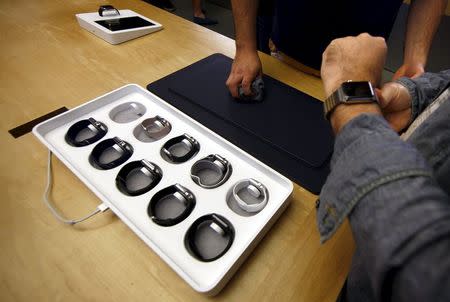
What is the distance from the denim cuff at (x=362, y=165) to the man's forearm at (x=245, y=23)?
50 cm

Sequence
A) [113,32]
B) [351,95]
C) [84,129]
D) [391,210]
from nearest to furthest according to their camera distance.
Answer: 1. [391,210]
2. [351,95]
3. [84,129]
4. [113,32]

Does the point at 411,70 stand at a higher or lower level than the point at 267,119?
higher

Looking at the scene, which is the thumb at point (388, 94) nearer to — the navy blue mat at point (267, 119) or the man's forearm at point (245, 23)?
the navy blue mat at point (267, 119)

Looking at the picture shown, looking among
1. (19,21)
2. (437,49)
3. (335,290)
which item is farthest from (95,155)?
(437,49)

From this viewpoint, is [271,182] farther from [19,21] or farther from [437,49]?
[437,49]

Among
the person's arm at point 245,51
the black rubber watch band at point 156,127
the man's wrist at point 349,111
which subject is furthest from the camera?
the person's arm at point 245,51

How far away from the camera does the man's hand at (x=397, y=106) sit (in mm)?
448

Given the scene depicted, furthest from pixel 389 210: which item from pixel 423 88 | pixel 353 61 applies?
pixel 423 88

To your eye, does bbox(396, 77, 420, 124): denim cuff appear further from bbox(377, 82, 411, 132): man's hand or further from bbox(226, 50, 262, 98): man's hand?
bbox(226, 50, 262, 98): man's hand

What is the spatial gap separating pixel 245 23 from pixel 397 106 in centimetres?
46

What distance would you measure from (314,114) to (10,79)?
728 mm

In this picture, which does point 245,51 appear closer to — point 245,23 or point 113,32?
point 245,23

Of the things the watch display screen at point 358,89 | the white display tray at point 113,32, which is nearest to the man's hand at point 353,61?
the watch display screen at point 358,89

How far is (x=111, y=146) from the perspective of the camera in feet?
1.72
